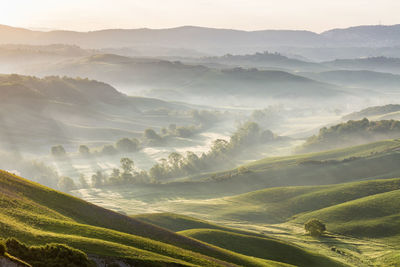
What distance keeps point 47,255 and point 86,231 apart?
1009cm

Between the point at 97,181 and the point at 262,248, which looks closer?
the point at 262,248

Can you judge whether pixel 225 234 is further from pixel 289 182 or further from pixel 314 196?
pixel 289 182

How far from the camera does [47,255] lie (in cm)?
2856

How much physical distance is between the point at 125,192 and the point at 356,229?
338 feet

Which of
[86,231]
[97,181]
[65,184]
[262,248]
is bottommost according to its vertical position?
[65,184]

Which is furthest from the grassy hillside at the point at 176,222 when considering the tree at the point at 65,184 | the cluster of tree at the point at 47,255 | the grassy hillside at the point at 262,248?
the tree at the point at 65,184

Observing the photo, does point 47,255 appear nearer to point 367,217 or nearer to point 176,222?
point 176,222

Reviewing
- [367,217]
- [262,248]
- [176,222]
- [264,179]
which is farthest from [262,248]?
[264,179]

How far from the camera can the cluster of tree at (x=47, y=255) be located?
2753 centimetres

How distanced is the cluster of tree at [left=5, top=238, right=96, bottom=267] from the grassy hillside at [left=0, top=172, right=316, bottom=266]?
357 centimetres

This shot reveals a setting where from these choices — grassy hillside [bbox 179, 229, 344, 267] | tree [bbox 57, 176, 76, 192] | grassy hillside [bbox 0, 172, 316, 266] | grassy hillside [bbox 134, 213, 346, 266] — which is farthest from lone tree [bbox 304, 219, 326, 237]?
tree [bbox 57, 176, 76, 192]

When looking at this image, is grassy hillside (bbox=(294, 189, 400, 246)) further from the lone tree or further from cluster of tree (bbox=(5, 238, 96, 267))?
cluster of tree (bbox=(5, 238, 96, 267))

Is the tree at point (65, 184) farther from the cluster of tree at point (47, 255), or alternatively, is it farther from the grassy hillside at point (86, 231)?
the cluster of tree at point (47, 255)

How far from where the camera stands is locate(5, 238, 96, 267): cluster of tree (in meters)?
27.5
